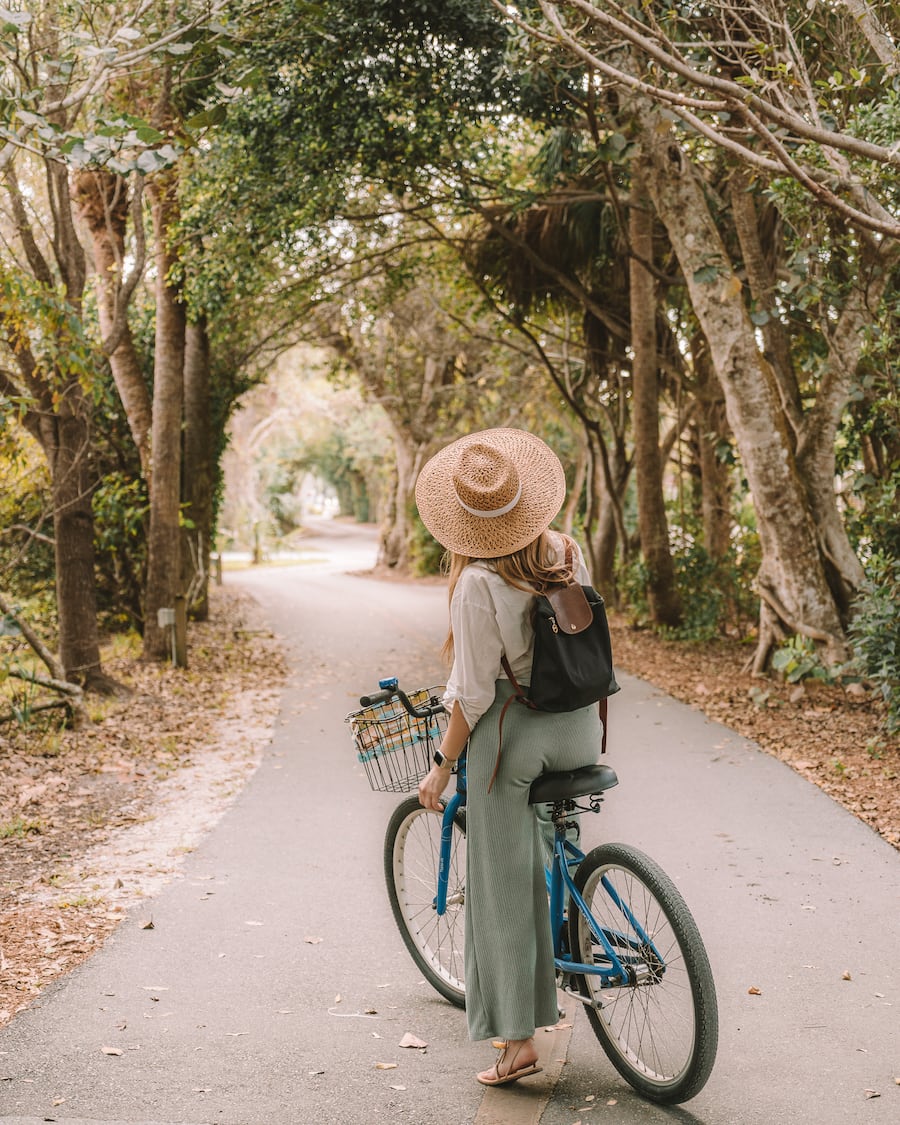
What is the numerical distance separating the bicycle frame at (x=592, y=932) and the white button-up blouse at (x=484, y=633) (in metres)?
0.53

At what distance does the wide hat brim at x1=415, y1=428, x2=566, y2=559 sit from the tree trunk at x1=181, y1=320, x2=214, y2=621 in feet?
43.3

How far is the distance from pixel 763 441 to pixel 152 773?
6.24 metres

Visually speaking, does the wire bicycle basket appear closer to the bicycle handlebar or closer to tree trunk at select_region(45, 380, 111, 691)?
the bicycle handlebar

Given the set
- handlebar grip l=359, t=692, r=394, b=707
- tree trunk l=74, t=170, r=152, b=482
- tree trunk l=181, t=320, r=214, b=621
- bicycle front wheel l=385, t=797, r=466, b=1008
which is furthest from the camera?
tree trunk l=181, t=320, r=214, b=621

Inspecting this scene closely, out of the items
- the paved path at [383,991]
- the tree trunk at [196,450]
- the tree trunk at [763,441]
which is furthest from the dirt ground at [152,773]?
the tree trunk at [196,450]

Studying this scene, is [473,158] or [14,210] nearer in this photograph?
[14,210]

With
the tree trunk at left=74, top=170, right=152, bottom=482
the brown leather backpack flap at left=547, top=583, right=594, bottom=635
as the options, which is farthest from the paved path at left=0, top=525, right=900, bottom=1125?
the tree trunk at left=74, top=170, right=152, bottom=482

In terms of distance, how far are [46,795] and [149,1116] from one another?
4.61 m

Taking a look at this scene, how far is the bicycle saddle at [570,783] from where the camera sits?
11.6 ft

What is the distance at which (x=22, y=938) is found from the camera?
5.11 meters

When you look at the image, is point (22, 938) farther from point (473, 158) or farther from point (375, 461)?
point (375, 461)

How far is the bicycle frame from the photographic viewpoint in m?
3.51

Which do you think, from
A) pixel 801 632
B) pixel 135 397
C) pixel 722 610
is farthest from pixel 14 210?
pixel 722 610

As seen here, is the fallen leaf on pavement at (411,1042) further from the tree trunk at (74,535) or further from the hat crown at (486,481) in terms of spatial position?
the tree trunk at (74,535)
